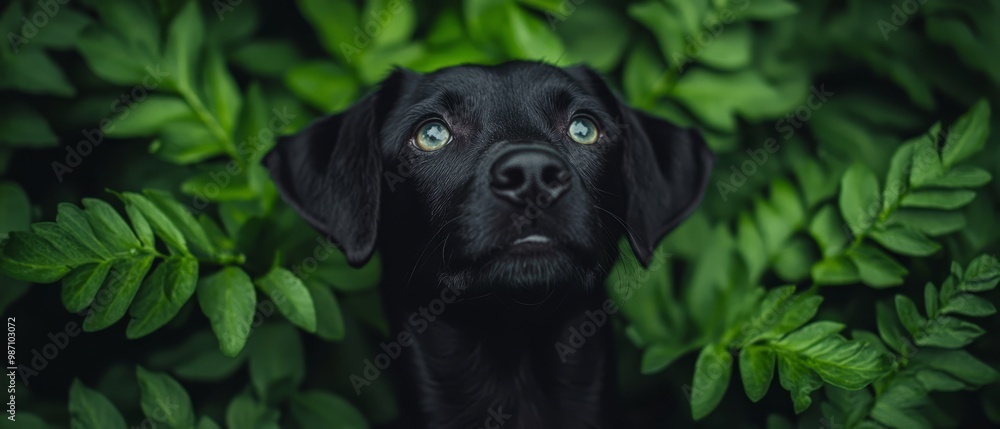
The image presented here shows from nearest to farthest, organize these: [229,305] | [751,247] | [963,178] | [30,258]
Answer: [30,258] → [229,305] → [963,178] → [751,247]

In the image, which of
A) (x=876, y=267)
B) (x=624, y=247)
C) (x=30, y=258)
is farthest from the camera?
(x=624, y=247)

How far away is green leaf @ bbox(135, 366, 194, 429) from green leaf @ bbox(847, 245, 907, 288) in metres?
1.74

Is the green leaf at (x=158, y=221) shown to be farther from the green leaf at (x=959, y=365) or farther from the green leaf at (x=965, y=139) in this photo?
the green leaf at (x=965, y=139)

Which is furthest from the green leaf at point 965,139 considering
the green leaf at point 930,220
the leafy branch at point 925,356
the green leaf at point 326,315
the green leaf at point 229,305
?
the green leaf at point 229,305

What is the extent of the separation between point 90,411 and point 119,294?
0.37 metres

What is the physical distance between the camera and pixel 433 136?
6.28 feet

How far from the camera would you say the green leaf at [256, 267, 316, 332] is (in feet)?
6.34

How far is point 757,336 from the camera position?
6.27ft

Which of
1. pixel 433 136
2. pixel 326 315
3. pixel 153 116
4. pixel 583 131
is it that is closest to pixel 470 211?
pixel 433 136

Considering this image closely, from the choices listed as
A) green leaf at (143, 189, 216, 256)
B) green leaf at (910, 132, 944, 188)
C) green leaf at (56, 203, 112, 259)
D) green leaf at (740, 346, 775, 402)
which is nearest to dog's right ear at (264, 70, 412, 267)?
green leaf at (143, 189, 216, 256)

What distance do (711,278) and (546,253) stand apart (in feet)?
2.84

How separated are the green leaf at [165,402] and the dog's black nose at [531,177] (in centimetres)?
95

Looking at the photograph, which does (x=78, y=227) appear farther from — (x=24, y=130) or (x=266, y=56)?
(x=266, y=56)

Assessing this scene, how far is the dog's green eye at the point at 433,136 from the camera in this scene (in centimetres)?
190
